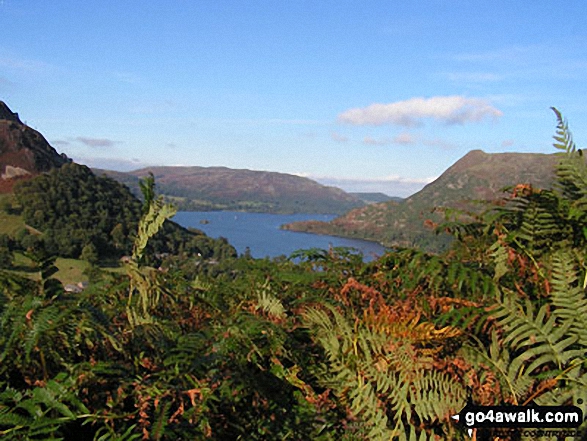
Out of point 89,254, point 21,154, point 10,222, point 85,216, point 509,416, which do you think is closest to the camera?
point 509,416

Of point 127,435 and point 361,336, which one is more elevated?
point 361,336

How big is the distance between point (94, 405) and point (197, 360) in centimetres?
44

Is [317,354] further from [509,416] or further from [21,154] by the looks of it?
[21,154]

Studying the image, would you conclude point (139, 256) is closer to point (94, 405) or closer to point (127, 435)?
point (94, 405)

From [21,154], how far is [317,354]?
15601cm

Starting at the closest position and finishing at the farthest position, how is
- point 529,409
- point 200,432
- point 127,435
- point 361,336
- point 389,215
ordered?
point 127,435
point 200,432
point 529,409
point 361,336
point 389,215

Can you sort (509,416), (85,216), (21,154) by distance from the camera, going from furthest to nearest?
(21,154) < (85,216) < (509,416)

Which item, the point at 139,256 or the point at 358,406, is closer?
the point at 358,406

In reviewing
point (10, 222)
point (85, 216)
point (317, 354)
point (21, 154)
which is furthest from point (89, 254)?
point (21, 154)

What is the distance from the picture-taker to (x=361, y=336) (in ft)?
7.21

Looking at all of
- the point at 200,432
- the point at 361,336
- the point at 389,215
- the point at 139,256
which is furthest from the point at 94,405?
the point at 389,215

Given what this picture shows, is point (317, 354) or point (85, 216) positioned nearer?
point (317, 354)

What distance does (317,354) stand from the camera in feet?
8.23

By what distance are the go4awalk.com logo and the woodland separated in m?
0.05
